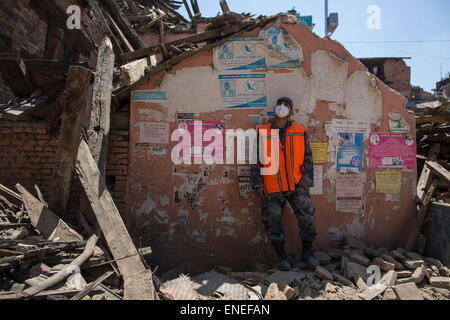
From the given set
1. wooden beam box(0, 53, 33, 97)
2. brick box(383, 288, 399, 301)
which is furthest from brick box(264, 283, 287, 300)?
wooden beam box(0, 53, 33, 97)

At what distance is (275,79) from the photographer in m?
4.60

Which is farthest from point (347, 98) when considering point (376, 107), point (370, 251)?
point (370, 251)

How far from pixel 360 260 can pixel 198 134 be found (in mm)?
2797

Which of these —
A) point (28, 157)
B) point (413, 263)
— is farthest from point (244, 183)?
point (28, 157)

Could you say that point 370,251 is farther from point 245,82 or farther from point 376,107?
point 245,82

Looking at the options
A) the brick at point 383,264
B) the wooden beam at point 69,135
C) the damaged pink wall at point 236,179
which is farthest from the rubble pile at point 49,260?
the brick at point 383,264

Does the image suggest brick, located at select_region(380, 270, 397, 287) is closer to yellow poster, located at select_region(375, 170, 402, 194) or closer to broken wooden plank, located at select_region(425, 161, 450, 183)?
yellow poster, located at select_region(375, 170, 402, 194)

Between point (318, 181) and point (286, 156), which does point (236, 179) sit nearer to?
point (286, 156)

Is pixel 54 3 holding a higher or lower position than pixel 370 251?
higher

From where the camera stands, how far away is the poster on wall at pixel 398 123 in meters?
4.67

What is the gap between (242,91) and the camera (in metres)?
4.58

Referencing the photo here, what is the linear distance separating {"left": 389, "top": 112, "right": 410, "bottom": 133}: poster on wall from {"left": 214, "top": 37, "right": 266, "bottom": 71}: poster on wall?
2135 mm

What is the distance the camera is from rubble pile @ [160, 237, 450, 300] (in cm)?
319
